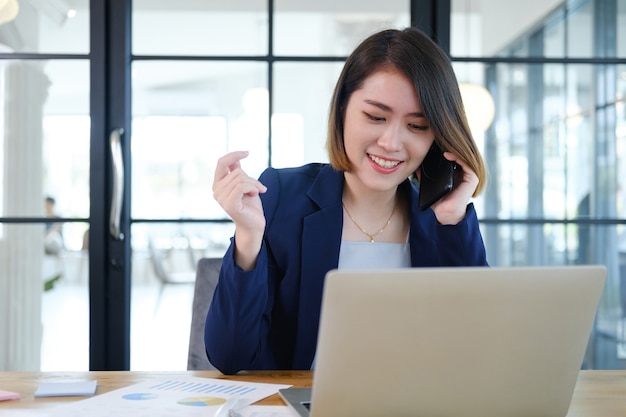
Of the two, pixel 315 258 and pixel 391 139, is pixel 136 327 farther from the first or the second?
pixel 391 139

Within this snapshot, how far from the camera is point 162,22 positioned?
3242mm

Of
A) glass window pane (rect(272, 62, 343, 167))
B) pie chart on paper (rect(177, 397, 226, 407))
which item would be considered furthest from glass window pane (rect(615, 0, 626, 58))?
pie chart on paper (rect(177, 397, 226, 407))

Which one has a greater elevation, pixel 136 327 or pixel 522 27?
pixel 522 27

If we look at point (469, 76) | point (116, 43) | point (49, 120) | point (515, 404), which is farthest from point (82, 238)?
point (515, 404)

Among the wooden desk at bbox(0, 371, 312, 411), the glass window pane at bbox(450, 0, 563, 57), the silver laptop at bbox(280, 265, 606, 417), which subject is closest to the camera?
the silver laptop at bbox(280, 265, 606, 417)

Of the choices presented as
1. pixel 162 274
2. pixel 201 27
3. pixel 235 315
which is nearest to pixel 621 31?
pixel 201 27

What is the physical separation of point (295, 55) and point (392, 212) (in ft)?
4.86

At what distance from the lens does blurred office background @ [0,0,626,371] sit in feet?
10.4

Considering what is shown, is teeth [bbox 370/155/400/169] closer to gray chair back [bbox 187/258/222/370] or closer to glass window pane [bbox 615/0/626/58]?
gray chair back [bbox 187/258/222/370]

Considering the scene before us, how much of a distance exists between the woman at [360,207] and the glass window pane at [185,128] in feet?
4.57

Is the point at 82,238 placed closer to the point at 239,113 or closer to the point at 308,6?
the point at 239,113

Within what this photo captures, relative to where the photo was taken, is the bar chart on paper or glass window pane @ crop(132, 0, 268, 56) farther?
glass window pane @ crop(132, 0, 268, 56)

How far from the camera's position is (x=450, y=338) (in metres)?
0.97

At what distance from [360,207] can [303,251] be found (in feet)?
0.77
